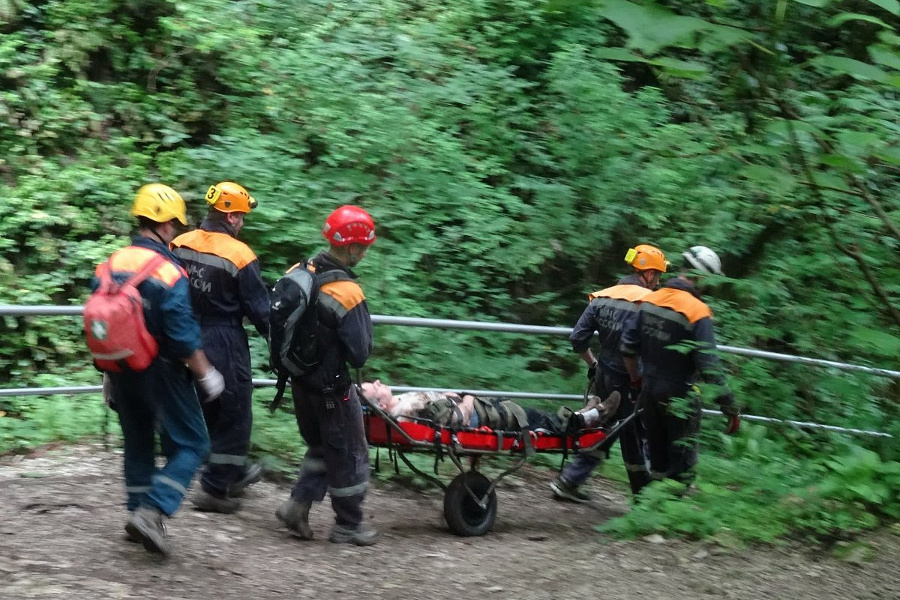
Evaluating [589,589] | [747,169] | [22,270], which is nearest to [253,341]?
[22,270]

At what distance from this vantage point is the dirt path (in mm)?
5078

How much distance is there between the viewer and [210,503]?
21.2 feet

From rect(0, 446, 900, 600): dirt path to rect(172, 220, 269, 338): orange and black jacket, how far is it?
1.32 m

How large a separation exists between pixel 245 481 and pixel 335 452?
1026mm

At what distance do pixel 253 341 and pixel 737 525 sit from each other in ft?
16.3

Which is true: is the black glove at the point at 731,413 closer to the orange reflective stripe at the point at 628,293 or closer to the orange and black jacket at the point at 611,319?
the orange and black jacket at the point at 611,319

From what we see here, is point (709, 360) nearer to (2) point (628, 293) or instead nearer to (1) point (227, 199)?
(2) point (628, 293)

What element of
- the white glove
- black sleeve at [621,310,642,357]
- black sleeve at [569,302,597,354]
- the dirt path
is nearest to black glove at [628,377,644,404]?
black sleeve at [621,310,642,357]

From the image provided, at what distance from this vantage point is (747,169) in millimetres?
3533

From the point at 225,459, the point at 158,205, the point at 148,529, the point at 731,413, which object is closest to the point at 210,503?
the point at 225,459

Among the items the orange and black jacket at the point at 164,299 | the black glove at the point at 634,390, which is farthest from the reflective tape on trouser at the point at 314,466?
the black glove at the point at 634,390

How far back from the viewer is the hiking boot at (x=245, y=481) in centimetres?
674

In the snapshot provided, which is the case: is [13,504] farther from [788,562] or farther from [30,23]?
[30,23]

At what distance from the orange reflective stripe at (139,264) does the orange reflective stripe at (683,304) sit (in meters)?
3.87
